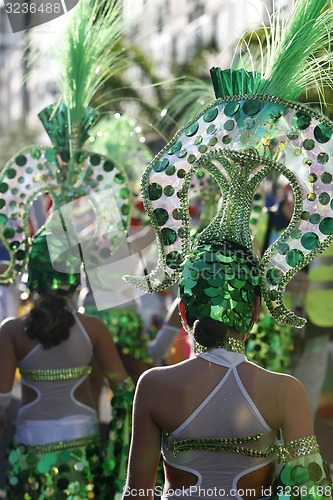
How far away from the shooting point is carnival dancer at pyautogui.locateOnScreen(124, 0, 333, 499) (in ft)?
8.11

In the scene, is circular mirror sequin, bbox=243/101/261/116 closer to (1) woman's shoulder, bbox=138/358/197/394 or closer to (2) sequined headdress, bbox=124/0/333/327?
(2) sequined headdress, bbox=124/0/333/327

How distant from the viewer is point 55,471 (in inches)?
148

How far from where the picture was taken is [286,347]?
5.19 metres

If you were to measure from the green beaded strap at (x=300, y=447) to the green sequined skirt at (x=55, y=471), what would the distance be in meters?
1.57

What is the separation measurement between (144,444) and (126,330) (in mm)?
3232

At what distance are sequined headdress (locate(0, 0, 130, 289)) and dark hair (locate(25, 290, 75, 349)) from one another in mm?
346

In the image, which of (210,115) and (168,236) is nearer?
(210,115)

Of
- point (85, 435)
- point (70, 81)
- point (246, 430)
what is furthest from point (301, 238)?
point (70, 81)

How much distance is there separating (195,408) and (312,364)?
3.19m

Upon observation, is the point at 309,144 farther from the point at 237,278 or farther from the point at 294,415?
the point at 294,415

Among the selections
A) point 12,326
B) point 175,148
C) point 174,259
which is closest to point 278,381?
point 174,259

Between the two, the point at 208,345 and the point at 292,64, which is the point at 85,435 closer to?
the point at 208,345

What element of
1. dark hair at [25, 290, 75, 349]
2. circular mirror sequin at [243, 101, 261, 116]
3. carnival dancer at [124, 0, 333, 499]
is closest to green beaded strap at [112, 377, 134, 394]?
dark hair at [25, 290, 75, 349]

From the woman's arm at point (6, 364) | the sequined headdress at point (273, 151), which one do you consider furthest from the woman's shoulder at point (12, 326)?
the sequined headdress at point (273, 151)
